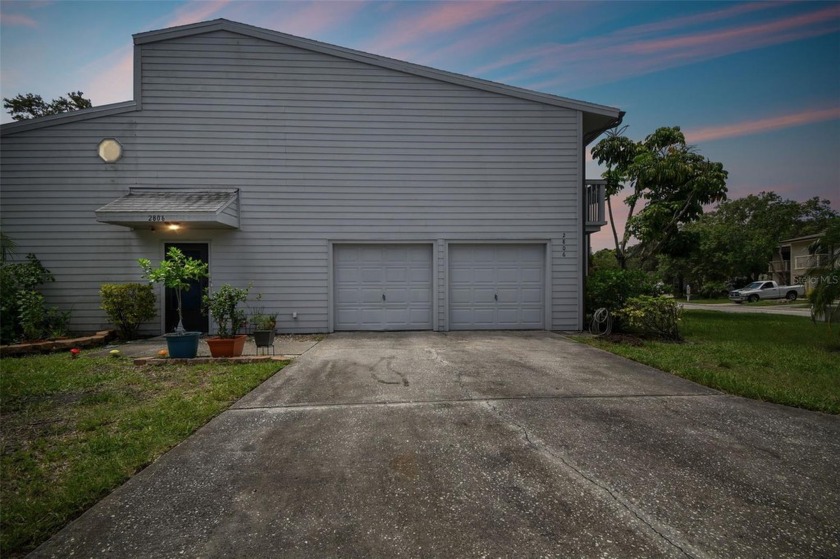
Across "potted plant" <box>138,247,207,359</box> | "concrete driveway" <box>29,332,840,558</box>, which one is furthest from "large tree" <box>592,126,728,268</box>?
"potted plant" <box>138,247,207,359</box>

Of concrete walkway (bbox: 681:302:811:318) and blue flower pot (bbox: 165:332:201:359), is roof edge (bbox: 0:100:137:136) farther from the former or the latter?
concrete walkway (bbox: 681:302:811:318)

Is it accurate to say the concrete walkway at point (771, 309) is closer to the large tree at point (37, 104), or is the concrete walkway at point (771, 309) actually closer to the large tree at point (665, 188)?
the large tree at point (665, 188)

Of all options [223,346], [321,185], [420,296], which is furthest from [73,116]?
[420,296]

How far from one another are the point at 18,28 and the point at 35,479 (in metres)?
7.55

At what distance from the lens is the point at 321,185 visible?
28.9 feet

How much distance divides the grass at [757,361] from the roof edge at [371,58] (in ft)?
18.9

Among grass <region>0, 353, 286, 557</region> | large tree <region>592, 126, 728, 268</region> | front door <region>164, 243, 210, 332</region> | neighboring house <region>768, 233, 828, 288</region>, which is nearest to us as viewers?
grass <region>0, 353, 286, 557</region>

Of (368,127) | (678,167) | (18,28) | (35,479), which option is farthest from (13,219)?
(678,167)

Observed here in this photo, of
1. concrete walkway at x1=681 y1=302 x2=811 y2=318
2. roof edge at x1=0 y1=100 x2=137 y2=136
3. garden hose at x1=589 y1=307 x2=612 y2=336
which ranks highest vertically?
roof edge at x1=0 y1=100 x2=137 y2=136

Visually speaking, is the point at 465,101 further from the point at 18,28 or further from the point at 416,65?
the point at 18,28

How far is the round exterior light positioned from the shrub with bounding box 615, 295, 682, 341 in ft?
39.5

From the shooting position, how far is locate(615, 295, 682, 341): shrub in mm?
7637

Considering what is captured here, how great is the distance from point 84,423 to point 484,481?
359 centimetres

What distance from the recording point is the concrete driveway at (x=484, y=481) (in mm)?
1806
